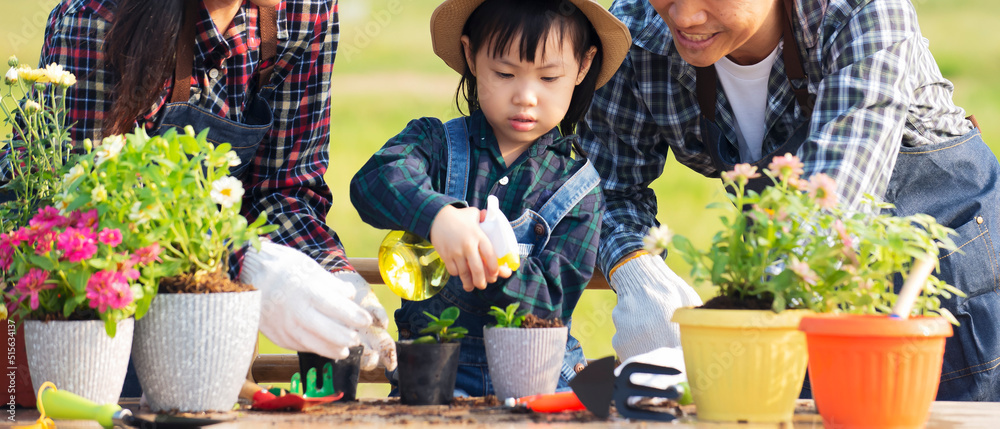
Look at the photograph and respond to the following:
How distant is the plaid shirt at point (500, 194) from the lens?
5.68 ft

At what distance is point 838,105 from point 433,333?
101 cm

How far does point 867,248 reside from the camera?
115 centimetres

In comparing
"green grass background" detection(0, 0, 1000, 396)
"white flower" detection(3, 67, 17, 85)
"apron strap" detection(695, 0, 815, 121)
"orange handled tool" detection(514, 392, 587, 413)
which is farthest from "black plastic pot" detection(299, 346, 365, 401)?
"green grass background" detection(0, 0, 1000, 396)

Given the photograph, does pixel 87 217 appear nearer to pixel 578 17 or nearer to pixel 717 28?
pixel 578 17

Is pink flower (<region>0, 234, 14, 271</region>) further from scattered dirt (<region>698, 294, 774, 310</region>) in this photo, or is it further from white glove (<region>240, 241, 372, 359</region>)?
scattered dirt (<region>698, 294, 774, 310</region>)

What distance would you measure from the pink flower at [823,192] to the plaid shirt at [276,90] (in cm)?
112

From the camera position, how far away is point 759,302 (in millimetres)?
1188

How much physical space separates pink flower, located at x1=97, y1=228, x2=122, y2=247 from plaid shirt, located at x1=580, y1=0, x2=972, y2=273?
1236 mm

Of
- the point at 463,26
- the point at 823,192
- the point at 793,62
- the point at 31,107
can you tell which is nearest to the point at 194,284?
the point at 31,107

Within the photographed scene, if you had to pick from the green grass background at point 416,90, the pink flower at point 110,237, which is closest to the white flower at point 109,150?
the pink flower at point 110,237

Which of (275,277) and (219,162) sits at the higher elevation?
(219,162)

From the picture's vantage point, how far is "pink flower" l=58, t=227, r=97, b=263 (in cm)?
114

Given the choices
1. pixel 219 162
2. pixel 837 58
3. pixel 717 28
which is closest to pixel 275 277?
pixel 219 162

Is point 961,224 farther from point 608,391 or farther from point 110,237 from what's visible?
point 110,237
